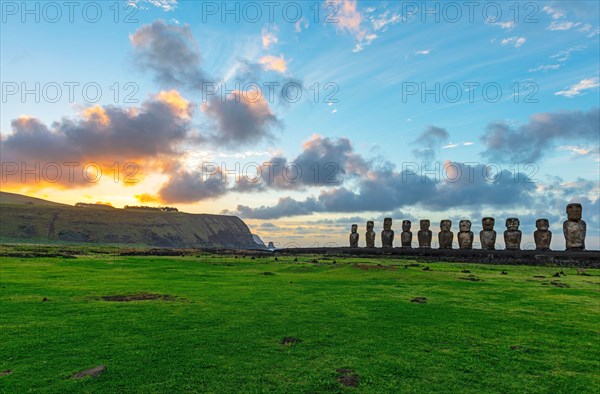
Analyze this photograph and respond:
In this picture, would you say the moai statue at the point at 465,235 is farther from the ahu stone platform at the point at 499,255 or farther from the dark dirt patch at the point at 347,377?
the dark dirt patch at the point at 347,377

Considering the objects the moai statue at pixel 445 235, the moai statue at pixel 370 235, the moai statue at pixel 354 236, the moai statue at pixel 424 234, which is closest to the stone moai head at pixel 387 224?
the moai statue at pixel 370 235

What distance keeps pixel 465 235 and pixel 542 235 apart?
Result: 8.64m

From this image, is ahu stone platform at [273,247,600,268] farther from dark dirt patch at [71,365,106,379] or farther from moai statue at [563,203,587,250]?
dark dirt patch at [71,365,106,379]

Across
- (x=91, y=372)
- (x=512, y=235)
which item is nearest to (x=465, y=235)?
(x=512, y=235)

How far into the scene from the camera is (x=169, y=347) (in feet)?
28.3

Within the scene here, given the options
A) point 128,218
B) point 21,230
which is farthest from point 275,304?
point 128,218

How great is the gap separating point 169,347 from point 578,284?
71.0ft

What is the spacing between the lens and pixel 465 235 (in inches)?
1885

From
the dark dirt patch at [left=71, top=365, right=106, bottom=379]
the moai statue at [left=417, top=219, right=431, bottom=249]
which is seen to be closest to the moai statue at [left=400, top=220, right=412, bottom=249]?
the moai statue at [left=417, top=219, right=431, bottom=249]

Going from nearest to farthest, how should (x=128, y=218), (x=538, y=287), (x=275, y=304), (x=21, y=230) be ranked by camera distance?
(x=275, y=304), (x=538, y=287), (x=21, y=230), (x=128, y=218)

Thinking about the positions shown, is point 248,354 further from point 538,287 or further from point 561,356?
point 538,287

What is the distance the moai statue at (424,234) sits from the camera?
5331cm

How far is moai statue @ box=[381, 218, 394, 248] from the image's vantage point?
5711 cm

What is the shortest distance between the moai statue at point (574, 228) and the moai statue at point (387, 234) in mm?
22542
